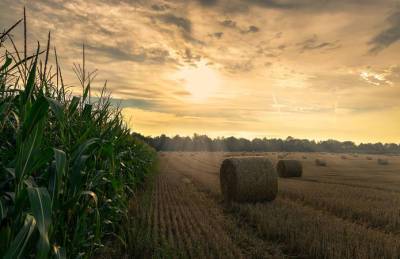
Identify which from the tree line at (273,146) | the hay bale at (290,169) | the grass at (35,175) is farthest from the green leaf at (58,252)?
Answer: the tree line at (273,146)

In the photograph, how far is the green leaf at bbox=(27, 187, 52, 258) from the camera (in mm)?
2434

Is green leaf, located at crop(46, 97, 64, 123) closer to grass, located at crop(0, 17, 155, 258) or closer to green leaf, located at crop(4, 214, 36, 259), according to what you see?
grass, located at crop(0, 17, 155, 258)

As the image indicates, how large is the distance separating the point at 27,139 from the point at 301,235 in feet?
22.0

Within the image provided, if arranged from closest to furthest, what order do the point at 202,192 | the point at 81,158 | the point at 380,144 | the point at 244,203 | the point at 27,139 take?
the point at 27,139
the point at 81,158
the point at 244,203
the point at 202,192
the point at 380,144

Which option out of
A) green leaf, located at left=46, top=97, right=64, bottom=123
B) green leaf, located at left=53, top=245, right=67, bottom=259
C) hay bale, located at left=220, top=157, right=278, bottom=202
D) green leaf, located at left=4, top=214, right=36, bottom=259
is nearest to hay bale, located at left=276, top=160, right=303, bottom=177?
hay bale, located at left=220, top=157, right=278, bottom=202

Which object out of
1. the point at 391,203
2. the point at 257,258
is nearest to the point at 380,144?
the point at 391,203

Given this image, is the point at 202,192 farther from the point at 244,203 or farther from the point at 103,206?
the point at 103,206

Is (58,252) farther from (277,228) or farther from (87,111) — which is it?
(277,228)

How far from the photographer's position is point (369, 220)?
1025 centimetres

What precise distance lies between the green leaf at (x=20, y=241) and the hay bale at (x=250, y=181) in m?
11.1

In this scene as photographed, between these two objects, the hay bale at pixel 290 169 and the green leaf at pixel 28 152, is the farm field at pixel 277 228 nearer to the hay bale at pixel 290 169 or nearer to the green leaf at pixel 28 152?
the green leaf at pixel 28 152

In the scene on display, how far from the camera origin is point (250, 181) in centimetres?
1345

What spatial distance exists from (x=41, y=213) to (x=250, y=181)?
1148cm

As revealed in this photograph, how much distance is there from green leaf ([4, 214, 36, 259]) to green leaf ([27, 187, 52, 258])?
5.2 inches
